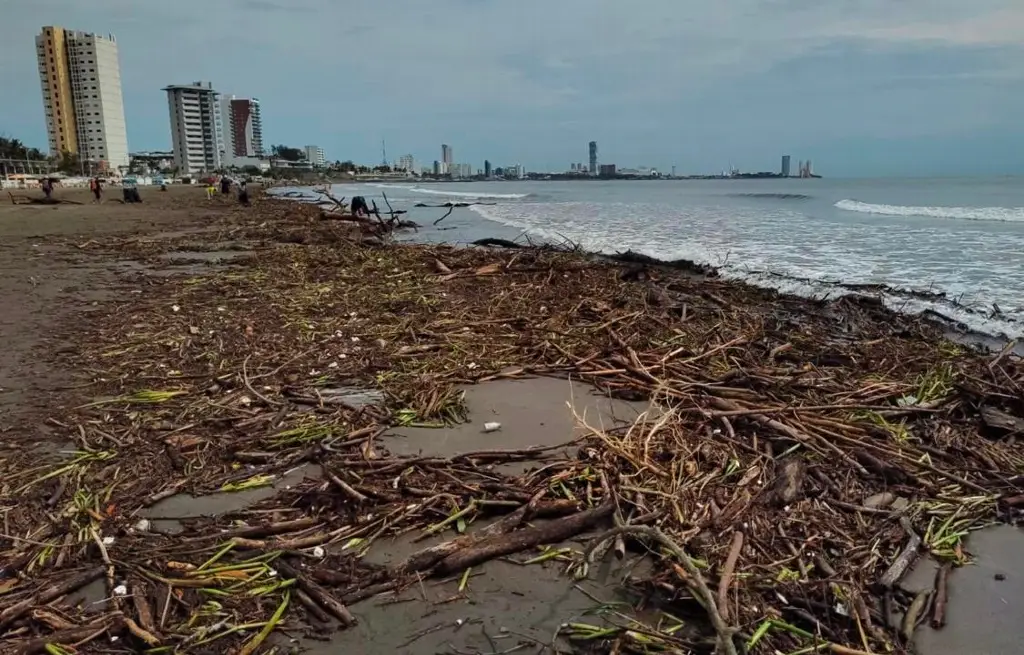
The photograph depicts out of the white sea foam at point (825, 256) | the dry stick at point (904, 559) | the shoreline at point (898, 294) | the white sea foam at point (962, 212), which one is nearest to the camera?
the dry stick at point (904, 559)

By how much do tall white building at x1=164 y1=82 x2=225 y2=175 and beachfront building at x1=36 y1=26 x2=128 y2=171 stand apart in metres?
10.3

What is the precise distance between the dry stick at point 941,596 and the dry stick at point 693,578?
0.88 metres

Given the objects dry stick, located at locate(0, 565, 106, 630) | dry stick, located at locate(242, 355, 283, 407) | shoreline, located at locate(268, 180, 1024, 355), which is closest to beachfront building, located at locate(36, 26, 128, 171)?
shoreline, located at locate(268, 180, 1024, 355)

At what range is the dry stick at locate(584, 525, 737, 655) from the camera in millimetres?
2172

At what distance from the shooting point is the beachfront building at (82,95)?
116 m

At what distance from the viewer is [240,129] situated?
591 ft

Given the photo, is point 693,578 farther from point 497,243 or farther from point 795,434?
Result: point 497,243

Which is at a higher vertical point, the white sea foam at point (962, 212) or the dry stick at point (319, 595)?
the white sea foam at point (962, 212)

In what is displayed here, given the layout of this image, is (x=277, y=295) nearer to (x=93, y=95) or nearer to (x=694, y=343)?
(x=694, y=343)

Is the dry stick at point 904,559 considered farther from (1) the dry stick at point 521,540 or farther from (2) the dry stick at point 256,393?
(2) the dry stick at point 256,393

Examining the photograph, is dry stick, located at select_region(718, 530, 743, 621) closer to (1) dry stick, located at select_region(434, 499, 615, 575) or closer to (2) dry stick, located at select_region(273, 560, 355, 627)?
(1) dry stick, located at select_region(434, 499, 615, 575)

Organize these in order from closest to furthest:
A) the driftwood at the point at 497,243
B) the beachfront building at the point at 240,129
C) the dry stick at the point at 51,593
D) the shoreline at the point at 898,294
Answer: the dry stick at the point at 51,593 → the shoreline at the point at 898,294 → the driftwood at the point at 497,243 → the beachfront building at the point at 240,129

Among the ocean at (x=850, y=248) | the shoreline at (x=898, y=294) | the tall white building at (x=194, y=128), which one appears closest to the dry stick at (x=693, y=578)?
the shoreline at (x=898, y=294)

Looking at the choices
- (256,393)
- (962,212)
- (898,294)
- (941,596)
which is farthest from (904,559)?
(962,212)
